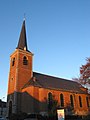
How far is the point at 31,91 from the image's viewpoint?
32.8 meters

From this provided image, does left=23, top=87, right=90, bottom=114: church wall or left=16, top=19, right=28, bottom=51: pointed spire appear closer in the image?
left=23, top=87, right=90, bottom=114: church wall

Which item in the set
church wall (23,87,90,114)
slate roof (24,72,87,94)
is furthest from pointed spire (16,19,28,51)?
church wall (23,87,90,114)

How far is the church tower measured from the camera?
3416cm

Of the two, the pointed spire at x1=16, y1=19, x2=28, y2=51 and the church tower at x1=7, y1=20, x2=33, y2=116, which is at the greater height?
the pointed spire at x1=16, y1=19, x2=28, y2=51

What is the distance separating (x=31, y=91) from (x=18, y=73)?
539 centimetres

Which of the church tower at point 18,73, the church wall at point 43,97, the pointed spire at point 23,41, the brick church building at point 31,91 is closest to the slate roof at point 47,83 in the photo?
the brick church building at point 31,91

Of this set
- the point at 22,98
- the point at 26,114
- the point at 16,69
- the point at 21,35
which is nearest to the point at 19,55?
the point at 16,69

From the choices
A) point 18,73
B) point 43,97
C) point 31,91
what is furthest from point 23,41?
point 43,97

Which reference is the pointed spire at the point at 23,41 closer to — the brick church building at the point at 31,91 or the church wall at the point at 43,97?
the brick church building at the point at 31,91

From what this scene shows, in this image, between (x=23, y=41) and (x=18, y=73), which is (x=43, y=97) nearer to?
(x=18, y=73)

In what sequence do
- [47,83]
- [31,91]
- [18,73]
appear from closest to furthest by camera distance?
[31,91]
[18,73]
[47,83]

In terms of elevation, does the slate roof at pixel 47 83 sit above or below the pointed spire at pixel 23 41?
below

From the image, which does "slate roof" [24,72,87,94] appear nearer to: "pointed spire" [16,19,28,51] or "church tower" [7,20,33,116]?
"church tower" [7,20,33,116]

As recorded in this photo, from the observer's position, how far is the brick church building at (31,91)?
32.9m
